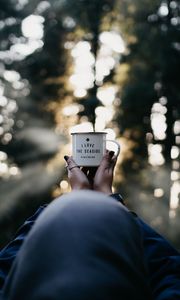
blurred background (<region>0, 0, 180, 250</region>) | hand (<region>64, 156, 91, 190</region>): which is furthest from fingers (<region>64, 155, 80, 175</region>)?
blurred background (<region>0, 0, 180, 250</region>)

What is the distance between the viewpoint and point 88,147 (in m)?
2.76

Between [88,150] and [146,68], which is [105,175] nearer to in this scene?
[88,150]

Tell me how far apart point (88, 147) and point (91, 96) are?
21.6m

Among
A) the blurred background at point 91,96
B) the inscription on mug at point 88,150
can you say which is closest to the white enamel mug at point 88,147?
the inscription on mug at point 88,150

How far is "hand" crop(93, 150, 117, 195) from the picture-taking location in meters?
2.29

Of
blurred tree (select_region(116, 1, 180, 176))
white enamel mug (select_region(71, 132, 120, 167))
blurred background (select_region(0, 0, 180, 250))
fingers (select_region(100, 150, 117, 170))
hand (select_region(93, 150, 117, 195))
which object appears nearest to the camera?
hand (select_region(93, 150, 117, 195))

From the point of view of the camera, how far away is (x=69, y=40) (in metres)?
25.4

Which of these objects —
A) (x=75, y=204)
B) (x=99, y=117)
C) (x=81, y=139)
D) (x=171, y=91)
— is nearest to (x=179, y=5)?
(x=171, y=91)

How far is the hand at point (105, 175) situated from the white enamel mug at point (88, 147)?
66 millimetres

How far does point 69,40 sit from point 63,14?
41.4 inches

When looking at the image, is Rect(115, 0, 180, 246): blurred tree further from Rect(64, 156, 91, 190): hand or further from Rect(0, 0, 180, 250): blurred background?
Rect(64, 156, 91, 190): hand

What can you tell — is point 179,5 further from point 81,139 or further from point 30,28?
point 81,139

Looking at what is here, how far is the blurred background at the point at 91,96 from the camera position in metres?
23.2

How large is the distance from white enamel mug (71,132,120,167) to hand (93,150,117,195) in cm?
7
